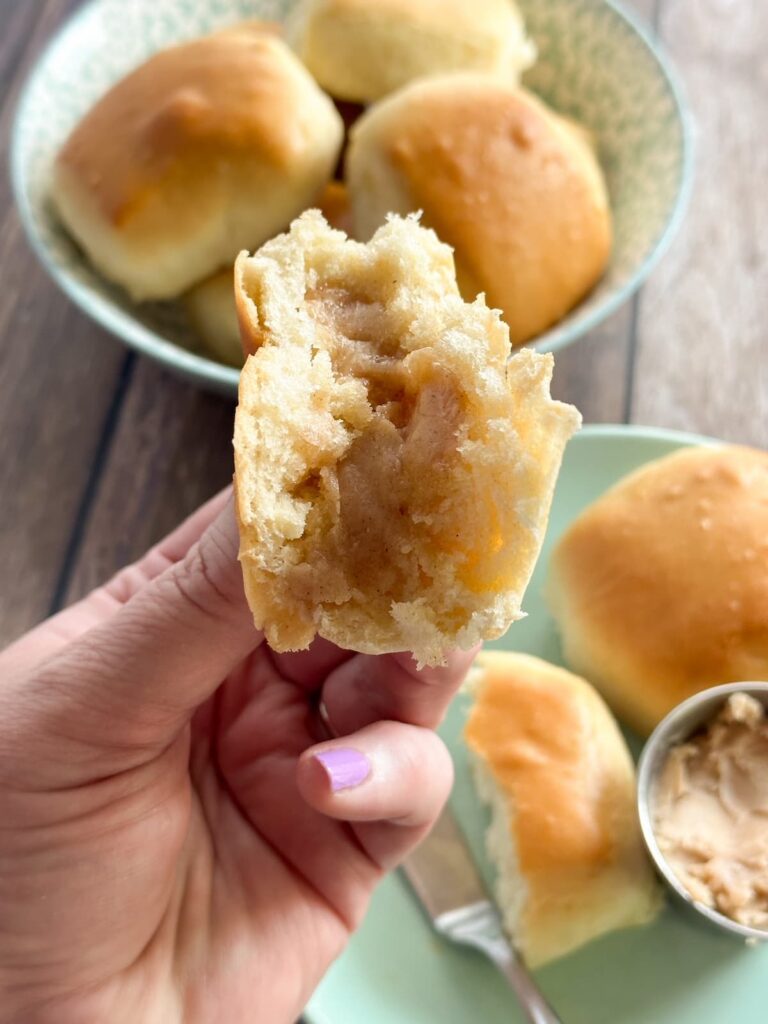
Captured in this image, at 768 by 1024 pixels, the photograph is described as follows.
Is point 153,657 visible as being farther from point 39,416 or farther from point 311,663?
point 39,416

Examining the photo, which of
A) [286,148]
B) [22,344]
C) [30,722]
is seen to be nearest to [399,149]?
[286,148]

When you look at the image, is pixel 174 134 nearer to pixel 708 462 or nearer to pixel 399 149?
pixel 399 149

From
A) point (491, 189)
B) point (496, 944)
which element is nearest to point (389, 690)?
point (496, 944)

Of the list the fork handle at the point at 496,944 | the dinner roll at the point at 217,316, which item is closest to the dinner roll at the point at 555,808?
the fork handle at the point at 496,944

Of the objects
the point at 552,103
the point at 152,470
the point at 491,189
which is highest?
the point at 491,189

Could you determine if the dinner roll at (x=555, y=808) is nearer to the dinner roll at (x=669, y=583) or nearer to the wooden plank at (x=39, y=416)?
the dinner roll at (x=669, y=583)

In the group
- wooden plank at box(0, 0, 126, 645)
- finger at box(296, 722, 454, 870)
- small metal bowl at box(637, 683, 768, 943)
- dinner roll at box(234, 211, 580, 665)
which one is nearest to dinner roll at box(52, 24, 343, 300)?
wooden plank at box(0, 0, 126, 645)

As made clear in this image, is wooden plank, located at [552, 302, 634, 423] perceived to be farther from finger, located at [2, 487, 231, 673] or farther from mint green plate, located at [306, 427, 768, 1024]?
mint green plate, located at [306, 427, 768, 1024]
